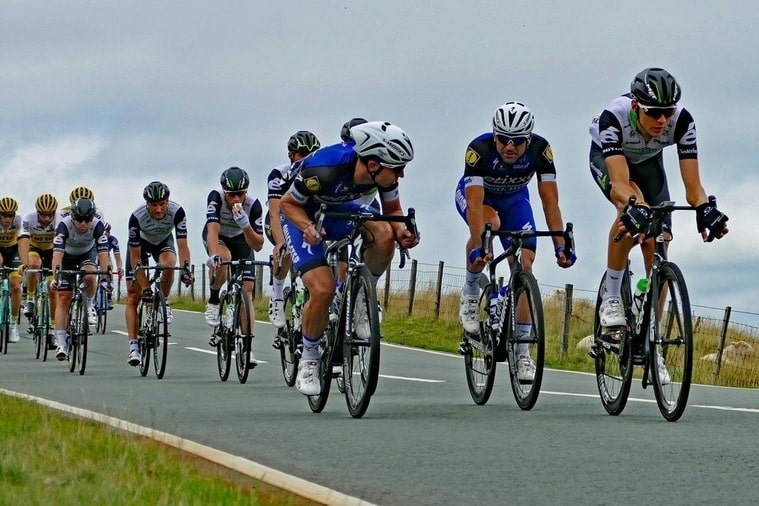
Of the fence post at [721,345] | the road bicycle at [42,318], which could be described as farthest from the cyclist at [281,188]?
the fence post at [721,345]

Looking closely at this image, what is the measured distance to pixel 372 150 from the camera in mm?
10180

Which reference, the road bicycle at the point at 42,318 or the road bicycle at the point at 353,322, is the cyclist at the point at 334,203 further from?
the road bicycle at the point at 42,318

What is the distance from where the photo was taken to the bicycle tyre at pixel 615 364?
34.3 ft

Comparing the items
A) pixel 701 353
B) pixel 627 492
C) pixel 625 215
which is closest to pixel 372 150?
pixel 625 215

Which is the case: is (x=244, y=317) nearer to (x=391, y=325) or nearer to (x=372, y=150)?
(x=372, y=150)

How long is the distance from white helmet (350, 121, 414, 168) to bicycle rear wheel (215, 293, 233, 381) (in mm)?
6693

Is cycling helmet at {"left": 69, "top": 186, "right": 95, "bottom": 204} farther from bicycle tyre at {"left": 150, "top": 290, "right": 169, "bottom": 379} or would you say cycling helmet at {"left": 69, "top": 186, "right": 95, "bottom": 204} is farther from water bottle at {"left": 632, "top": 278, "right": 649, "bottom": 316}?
water bottle at {"left": 632, "top": 278, "right": 649, "bottom": 316}

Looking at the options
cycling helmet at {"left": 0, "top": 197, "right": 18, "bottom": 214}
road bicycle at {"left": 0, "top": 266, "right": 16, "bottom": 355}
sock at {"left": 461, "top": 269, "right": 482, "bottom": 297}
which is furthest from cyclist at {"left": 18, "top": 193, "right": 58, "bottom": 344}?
sock at {"left": 461, "top": 269, "right": 482, "bottom": 297}

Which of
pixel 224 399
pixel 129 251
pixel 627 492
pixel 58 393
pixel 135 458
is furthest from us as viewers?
A: pixel 129 251

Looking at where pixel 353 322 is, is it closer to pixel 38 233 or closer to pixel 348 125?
pixel 348 125

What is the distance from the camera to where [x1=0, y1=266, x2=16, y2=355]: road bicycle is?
25188 millimetres

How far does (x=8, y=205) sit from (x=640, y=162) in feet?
56.5

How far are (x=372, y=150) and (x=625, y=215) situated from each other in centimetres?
166

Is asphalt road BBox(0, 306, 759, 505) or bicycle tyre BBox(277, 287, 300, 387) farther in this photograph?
bicycle tyre BBox(277, 287, 300, 387)
